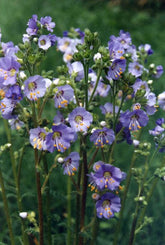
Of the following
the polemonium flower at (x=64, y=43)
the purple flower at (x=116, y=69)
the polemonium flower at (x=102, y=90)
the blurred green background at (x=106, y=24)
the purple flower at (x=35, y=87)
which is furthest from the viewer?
the blurred green background at (x=106, y=24)

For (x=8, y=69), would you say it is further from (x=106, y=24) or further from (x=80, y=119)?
(x=106, y=24)

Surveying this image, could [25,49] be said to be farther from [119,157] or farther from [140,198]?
[119,157]

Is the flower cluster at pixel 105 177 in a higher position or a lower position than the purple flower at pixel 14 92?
lower

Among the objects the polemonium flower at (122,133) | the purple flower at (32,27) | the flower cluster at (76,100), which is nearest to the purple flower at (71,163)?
the flower cluster at (76,100)

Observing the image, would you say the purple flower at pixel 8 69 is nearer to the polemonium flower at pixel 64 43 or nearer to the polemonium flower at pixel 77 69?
the polemonium flower at pixel 77 69

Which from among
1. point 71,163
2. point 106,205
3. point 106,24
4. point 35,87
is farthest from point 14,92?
point 106,24

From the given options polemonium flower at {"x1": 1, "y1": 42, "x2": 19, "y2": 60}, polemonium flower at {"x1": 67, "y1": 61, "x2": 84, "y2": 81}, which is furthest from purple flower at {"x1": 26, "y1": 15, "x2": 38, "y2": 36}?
polemonium flower at {"x1": 67, "y1": 61, "x2": 84, "y2": 81}

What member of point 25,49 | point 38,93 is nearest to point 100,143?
point 38,93
